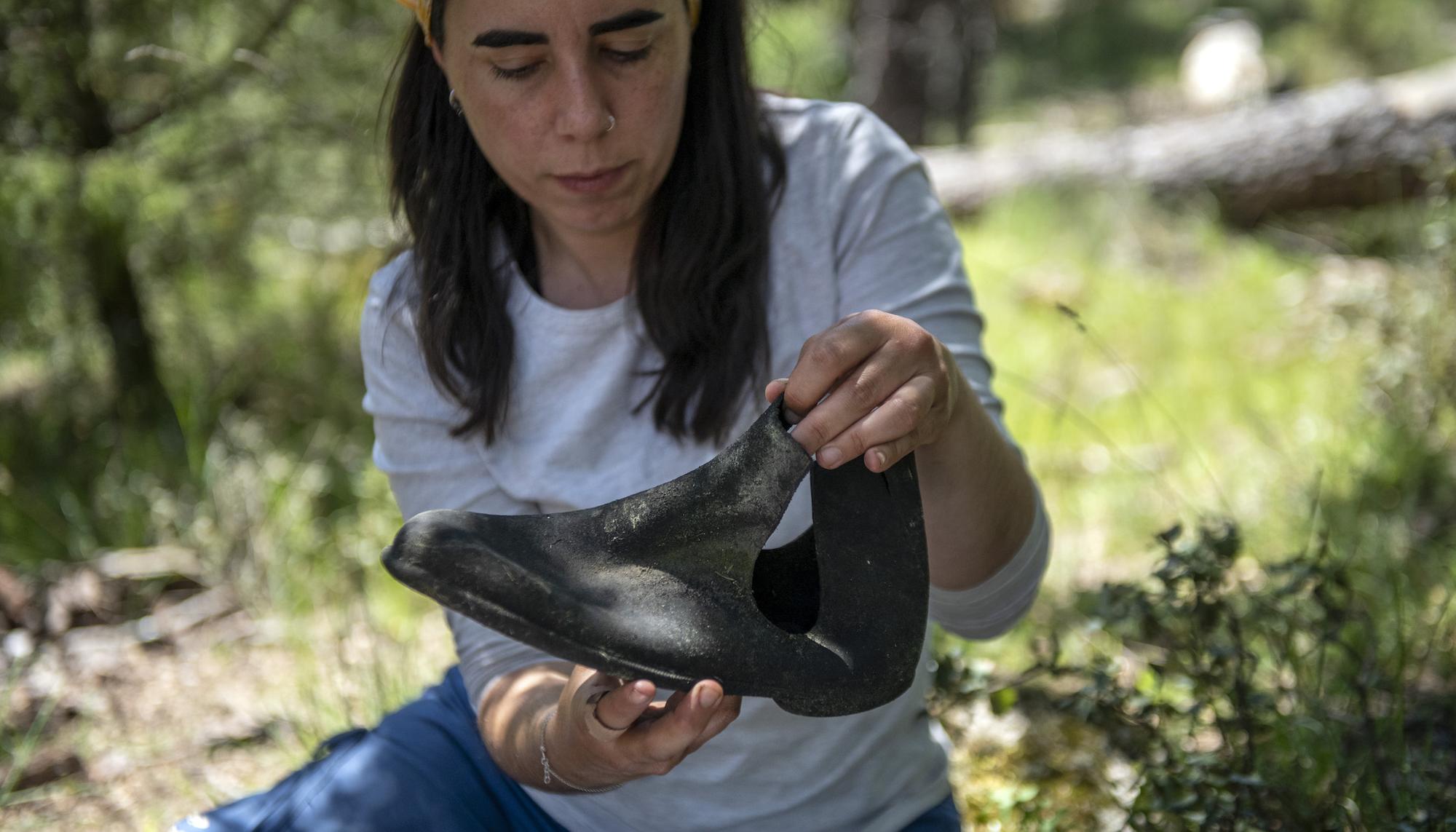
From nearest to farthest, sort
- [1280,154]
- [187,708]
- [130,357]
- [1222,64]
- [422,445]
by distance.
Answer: [422,445] < [187,708] < [130,357] < [1280,154] < [1222,64]

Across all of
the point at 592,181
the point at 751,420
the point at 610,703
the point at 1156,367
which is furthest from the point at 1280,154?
the point at 610,703

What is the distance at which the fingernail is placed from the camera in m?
1.11

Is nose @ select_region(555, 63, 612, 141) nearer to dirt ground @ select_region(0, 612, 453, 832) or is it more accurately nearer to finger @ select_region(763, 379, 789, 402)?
finger @ select_region(763, 379, 789, 402)

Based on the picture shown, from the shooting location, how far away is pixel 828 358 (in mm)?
1157

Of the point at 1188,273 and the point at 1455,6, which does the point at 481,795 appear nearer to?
the point at 1188,273

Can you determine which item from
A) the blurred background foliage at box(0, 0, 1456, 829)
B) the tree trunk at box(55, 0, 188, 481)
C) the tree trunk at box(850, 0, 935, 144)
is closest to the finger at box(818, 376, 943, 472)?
the blurred background foliage at box(0, 0, 1456, 829)

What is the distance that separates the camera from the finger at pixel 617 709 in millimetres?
1127

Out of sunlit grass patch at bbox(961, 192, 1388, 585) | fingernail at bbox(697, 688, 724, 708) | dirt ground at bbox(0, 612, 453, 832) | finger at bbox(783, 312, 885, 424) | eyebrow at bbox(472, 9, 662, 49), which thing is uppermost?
eyebrow at bbox(472, 9, 662, 49)

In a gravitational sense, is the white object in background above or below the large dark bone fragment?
below

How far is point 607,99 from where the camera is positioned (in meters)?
1.43

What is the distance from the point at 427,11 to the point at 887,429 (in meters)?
0.79

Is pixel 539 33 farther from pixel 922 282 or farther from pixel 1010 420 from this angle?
pixel 1010 420

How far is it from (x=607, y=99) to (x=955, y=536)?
0.66 m

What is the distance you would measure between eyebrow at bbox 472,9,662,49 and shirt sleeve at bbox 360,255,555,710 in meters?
0.46
